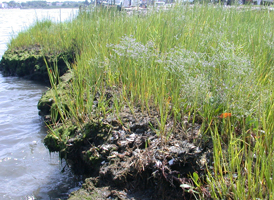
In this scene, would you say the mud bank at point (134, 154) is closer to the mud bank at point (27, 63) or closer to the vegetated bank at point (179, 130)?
the vegetated bank at point (179, 130)

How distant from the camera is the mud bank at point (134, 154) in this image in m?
1.90

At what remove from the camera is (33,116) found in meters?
4.68

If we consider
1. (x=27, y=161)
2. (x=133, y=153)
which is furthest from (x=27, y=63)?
(x=133, y=153)

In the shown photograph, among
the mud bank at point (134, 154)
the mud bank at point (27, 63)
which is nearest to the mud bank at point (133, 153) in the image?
the mud bank at point (134, 154)

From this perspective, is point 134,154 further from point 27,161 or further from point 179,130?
point 27,161

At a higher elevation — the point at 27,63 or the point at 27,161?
the point at 27,63

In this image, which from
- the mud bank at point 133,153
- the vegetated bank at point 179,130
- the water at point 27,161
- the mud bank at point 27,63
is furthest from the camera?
the mud bank at point 27,63

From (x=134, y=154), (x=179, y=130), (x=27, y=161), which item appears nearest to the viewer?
(x=134, y=154)

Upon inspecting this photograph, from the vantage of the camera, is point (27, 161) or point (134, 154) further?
point (27, 161)

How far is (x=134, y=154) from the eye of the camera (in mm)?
2146

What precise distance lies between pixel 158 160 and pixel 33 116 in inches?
134

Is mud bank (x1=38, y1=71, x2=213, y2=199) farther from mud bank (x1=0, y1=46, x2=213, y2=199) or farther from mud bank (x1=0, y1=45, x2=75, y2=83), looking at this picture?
mud bank (x1=0, y1=45, x2=75, y2=83)

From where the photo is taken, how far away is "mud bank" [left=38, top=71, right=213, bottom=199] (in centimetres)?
190

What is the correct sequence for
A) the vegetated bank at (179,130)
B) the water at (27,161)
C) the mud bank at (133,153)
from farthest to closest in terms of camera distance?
the water at (27,161)
the mud bank at (133,153)
the vegetated bank at (179,130)
